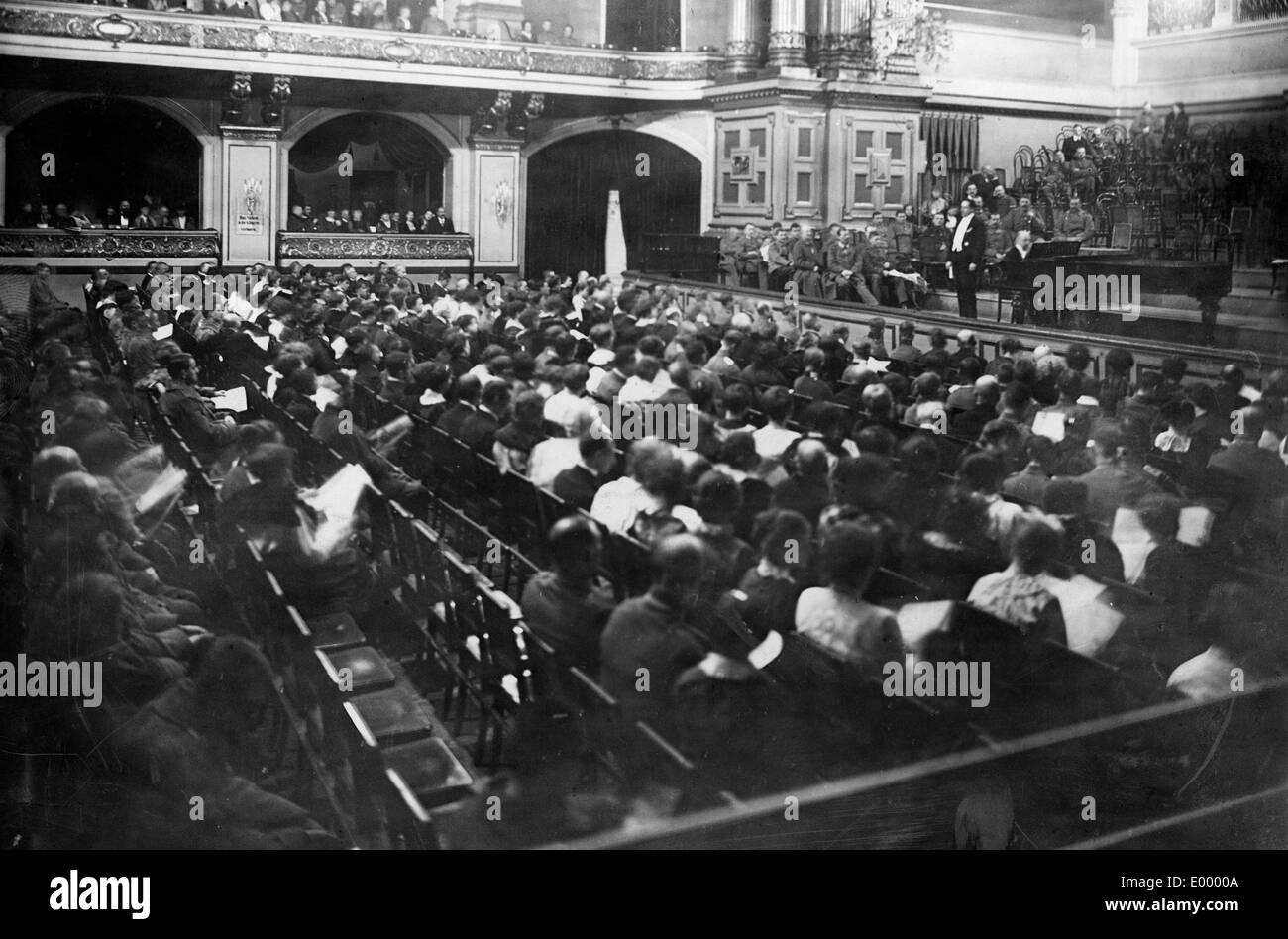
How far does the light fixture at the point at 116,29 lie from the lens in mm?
17109

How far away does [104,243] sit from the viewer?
1636cm

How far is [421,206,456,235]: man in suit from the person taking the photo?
21609 mm

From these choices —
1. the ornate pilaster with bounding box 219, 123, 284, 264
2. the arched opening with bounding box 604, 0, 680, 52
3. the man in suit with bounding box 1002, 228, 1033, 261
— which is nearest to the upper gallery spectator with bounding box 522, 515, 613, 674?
the man in suit with bounding box 1002, 228, 1033, 261

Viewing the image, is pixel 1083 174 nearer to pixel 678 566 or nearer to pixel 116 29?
pixel 678 566

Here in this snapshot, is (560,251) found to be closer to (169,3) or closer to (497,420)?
(169,3)

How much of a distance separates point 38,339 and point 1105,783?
752cm

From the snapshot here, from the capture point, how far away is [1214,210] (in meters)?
11.0

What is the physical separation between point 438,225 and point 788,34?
7051 mm

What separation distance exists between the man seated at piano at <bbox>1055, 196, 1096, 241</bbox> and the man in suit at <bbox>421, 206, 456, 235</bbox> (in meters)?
10.7

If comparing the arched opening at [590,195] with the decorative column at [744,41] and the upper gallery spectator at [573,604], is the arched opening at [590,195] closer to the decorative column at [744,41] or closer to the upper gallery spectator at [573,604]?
the decorative column at [744,41]

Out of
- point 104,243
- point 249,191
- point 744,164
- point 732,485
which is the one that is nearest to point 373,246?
point 249,191

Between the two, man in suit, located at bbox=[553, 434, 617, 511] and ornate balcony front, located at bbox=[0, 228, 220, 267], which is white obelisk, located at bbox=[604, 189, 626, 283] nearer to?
ornate balcony front, located at bbox=[0, 228, 220, 267]

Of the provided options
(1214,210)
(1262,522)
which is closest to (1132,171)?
(1214,210)

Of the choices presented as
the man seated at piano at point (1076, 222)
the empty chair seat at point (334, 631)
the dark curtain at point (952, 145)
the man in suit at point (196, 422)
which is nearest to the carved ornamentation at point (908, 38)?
the dark curtain at point (952, 145)
